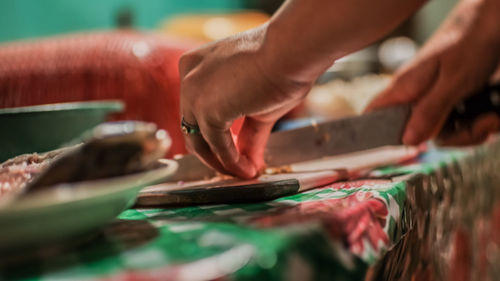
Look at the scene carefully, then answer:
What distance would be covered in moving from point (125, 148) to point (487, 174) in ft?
2.72

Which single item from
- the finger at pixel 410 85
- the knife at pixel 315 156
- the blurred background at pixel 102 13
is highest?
the blurred background at pixel 102 13

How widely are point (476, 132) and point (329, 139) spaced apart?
1.08 ft

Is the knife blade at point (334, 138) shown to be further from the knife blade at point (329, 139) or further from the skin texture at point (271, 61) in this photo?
the skin texture at point (271, 61)

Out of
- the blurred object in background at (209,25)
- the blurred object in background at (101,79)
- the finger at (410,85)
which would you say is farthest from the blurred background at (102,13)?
the finger at (410,85)

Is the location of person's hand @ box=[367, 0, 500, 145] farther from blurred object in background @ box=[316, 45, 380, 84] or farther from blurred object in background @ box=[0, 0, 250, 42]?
blurred object in background @ box=[0, 0, 250, 42]

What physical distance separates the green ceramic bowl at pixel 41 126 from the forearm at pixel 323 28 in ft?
1.06

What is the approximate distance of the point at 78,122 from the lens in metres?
0.65

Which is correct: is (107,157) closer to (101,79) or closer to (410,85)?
(410,85)

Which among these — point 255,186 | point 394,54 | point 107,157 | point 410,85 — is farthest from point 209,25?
point 107,157

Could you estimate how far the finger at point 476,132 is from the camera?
87 cm

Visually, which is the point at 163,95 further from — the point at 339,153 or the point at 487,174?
the point at 487,174

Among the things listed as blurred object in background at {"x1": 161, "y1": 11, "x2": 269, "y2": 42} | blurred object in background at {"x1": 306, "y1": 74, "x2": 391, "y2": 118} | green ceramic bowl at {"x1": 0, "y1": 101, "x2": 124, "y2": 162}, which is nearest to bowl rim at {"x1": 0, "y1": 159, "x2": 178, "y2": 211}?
green ceramic bowl at {"x1": 0, "y1": 101, "x2": 124, "y2": 162}

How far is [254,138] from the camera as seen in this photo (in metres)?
0.58

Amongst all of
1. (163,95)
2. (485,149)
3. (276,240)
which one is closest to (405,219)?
(276,240)
